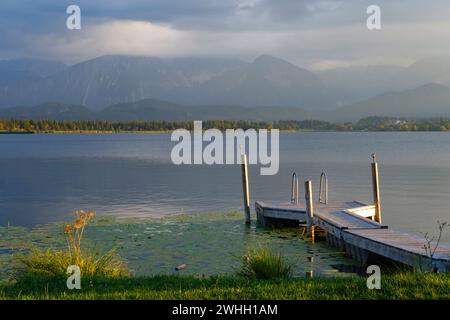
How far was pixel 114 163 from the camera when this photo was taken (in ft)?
234

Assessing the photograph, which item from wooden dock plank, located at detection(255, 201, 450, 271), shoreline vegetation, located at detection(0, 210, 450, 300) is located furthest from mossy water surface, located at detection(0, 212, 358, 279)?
shoreline vegetation, located at detection(0, 210, 450, 300)

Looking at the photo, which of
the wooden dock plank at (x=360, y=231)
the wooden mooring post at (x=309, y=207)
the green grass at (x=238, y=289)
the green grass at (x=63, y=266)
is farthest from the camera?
the wooden mooring post at (x=309, y=207)

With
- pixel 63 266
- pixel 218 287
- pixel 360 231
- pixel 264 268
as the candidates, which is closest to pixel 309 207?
pixel 360 231

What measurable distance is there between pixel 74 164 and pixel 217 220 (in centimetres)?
4710

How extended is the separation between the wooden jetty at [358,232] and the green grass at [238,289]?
3.75 metres

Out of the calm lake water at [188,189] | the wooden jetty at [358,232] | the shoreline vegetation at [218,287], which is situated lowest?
the calm lake water at [188,189]

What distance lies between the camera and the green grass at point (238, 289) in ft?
28.5

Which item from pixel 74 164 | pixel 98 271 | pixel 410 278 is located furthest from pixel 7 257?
pixel 74 164

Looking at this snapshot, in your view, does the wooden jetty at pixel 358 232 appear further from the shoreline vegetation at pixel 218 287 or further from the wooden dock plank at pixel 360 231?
the shoreline vegetation at pixel 218 287

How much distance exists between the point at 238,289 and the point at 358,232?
9639 mm

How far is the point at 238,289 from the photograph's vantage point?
9.14 metres

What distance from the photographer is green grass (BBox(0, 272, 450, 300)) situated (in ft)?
28.5

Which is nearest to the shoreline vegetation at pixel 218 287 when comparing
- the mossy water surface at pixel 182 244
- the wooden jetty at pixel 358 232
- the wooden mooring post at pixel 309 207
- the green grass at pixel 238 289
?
the green grass at pixel 238 289

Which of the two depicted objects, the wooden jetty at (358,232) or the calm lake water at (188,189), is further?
the calm lake water at (188,189)
